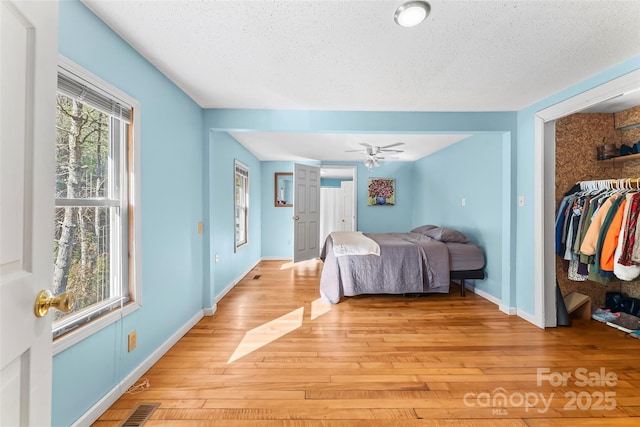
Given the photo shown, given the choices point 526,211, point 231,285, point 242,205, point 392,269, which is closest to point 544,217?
point 526,211

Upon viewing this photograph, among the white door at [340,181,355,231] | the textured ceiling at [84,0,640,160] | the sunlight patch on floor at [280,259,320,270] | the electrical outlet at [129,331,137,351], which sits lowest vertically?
the sunlight patch on floor at [280,259,320,270]

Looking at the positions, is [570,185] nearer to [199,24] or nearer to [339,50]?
[339,50]

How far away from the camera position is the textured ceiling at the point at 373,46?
1.42m

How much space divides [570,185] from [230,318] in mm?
4049

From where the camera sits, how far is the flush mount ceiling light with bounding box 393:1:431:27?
4.39ft

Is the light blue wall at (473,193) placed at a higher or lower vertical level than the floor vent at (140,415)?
higher

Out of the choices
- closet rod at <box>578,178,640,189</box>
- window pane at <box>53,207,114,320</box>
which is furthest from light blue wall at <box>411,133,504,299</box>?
window pane at <box>53,207,114,320</box>

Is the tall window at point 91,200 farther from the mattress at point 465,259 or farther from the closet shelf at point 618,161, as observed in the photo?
the closet shelf at point 618,161

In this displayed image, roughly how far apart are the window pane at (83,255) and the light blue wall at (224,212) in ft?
4.16

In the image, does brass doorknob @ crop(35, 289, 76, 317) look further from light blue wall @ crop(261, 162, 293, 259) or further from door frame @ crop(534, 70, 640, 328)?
light blue wall @ crop(261, 162, 293, 259)

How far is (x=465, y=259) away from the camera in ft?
11.1

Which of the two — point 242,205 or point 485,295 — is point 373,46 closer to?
point 485,295

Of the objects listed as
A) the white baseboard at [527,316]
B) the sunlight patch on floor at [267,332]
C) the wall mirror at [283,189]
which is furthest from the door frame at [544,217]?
the wall mirror at [283,189]

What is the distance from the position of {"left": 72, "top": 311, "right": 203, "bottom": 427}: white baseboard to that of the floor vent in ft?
0.55
